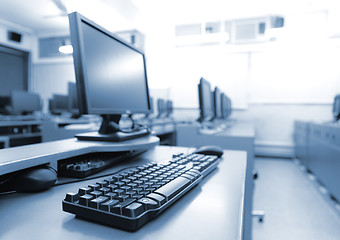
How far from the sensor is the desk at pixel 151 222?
36 centimetres

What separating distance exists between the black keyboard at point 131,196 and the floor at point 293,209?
1.43m

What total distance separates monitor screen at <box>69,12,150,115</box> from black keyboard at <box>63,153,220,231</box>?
0.34m

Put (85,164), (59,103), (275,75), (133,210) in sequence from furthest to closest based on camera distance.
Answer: (275,75) → (59,103) → (85,164) → (133,210)

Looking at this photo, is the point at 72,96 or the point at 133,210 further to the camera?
the point at 72,96

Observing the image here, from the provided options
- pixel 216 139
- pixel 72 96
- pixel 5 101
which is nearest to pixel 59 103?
pixel 5 101

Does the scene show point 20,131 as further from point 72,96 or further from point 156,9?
point 156,9

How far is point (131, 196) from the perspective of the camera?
423 millimetres

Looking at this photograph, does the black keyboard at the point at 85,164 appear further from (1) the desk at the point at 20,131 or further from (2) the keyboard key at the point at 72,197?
(1) the desk at the point at 20,131

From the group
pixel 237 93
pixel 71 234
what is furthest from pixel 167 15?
pixel 71 234

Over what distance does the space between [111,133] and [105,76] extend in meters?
0.22

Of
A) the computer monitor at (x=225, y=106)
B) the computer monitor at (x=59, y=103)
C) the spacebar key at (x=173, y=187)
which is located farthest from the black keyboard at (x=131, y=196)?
the computer monitor at (x=59, y=103)

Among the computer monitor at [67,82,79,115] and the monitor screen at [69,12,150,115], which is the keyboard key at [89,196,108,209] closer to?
the monitor screen at [69,12,150,115]

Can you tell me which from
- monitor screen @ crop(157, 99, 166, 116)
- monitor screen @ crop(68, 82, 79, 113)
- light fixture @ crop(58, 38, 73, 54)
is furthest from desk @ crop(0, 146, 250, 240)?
monitor screen @ crop(157, 99, 166, 116)

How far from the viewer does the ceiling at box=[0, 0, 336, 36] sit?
176 inches
